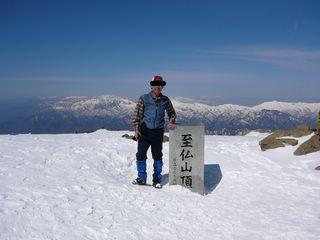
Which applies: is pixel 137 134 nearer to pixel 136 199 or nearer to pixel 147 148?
pixel 147 148

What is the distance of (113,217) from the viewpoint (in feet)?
24.3

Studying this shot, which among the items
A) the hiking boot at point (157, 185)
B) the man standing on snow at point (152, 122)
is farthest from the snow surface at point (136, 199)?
the man standing on snow at point (152, 122)

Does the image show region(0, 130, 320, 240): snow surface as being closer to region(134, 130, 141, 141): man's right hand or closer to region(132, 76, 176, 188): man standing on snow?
region(132, 76, 176, 188): man standing on snow

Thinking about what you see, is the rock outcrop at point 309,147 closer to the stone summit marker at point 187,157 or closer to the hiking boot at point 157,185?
the stone summit marker at point 187,157

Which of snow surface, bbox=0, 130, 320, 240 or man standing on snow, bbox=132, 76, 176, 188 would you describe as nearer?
snow surface, bbox=0, 130, 320, 240

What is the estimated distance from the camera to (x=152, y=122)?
1000 cm

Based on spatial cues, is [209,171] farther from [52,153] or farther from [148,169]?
[52,153]

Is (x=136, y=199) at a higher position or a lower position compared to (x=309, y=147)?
lower

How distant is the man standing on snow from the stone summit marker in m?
0.36

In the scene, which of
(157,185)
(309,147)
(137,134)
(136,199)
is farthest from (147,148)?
(309,147)

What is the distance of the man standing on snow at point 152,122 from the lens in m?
9.88

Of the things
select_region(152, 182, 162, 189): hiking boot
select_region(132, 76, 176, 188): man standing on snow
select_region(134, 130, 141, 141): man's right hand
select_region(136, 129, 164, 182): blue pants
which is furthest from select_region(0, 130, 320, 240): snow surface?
select_region(134, 130, 141, 141): man's right hand

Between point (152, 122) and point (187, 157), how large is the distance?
154 centimetres

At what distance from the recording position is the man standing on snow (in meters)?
9.88
